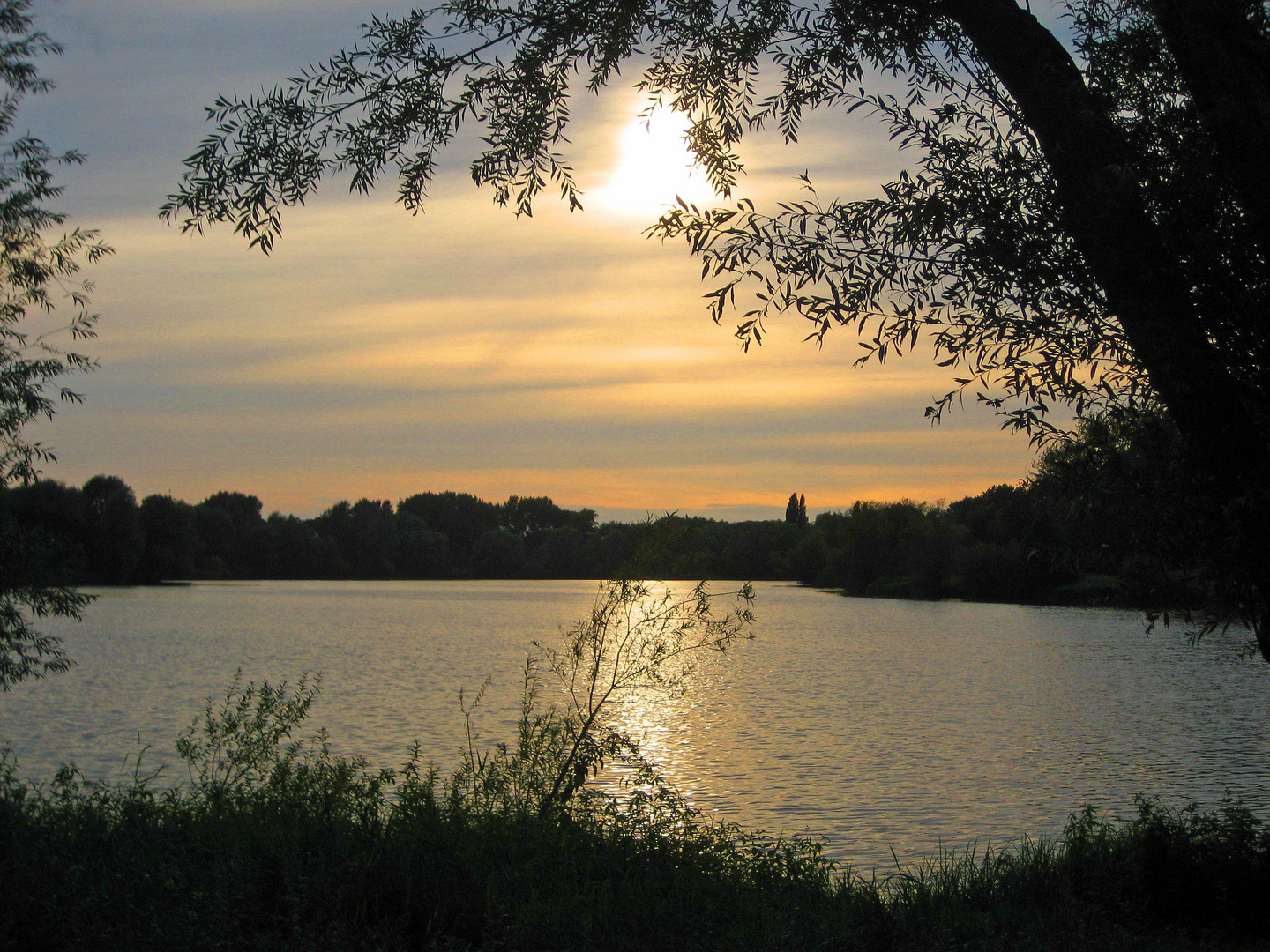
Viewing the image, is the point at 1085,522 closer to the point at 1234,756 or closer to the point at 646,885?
the point at 646,885

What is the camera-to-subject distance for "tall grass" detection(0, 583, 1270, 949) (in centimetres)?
636

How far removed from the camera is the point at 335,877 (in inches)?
275

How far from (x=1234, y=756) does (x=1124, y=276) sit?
630 inches

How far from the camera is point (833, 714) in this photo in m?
23.9

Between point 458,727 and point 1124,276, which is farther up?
point 1124,276

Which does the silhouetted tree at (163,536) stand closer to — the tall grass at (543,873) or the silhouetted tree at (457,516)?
the silhouetted tree at (457,516)

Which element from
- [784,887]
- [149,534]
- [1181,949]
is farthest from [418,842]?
[149,534]

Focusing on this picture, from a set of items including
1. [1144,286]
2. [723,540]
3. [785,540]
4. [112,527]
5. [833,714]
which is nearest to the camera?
[1144,286]

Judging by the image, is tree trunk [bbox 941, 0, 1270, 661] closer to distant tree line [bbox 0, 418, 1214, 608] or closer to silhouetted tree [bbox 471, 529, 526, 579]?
distant tree line [bbox 0, 418, 1214, 608]

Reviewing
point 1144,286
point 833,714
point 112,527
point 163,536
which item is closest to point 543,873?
point 1144,286

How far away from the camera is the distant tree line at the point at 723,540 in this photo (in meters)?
7.06

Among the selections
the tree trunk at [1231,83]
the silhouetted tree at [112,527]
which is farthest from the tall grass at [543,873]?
the silhouetted tree at [112,527]

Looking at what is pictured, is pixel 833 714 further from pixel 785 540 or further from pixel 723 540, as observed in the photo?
pixel 785 540

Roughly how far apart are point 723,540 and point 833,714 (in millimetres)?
10640
